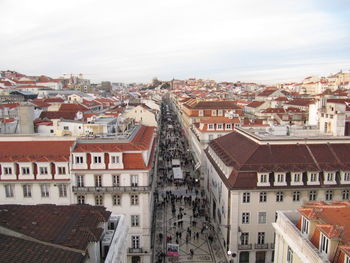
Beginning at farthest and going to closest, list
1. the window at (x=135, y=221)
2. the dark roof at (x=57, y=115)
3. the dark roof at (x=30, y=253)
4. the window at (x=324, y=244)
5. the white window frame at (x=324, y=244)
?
1. the dark roof at (x=57, y=115)
2. the window at (x=135, y=221)
3. the window at (x=324, y=244)
4. the white window frame at (x=324, y=244)
5. the dark roof at (x=30, y=253)

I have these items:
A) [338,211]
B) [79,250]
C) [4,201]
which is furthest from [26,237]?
[4,201]

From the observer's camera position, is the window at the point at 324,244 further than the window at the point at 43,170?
No

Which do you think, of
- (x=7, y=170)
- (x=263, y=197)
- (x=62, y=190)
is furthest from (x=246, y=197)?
(x=7, y=170)

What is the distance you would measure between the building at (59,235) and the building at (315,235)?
11.7 m

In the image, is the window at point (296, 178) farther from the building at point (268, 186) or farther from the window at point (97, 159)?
the window at point (97, 159)

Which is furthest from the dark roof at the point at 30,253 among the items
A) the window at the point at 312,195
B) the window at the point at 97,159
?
the window at the point at 312,195

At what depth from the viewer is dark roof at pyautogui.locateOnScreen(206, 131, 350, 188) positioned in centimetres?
3788

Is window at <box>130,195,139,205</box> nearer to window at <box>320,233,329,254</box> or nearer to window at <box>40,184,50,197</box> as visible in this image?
window at <box>40,184,50,197</box>

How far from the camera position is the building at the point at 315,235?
58.8 feet

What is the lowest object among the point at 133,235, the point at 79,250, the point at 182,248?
the point at 182,248

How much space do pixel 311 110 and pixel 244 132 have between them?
2372 cm

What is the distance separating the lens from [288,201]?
38.4m

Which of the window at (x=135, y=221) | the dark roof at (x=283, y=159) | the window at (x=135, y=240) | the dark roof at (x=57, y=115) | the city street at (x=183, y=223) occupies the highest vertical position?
the dark roof at (x=57, y=115)

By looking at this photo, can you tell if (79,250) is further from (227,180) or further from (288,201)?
(288,201)
